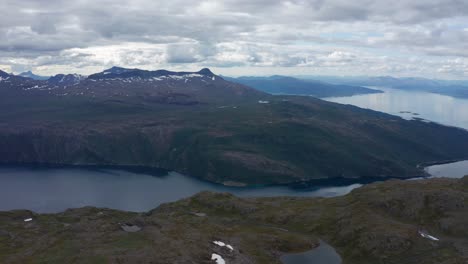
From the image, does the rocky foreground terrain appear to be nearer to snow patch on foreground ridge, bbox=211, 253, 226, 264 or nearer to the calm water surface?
snow patch on foreground ridge, bbox=211, 253, 226, 264

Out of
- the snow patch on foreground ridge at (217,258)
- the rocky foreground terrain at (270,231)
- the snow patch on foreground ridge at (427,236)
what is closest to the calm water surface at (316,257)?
the rocky foreground terrain at (270,231)

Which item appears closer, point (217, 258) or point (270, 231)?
point (217, 258)

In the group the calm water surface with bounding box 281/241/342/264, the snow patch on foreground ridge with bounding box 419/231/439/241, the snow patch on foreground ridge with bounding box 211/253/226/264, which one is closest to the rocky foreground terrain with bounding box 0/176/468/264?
the snow patch on foreground ridge with bounding box 419/231/439/241

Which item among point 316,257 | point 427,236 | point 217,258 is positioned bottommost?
point 316,257

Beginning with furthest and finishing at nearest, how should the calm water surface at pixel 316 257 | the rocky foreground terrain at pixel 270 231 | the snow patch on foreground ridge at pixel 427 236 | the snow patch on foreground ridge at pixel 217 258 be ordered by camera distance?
the snow patch on foreground ridge at pixel 427 236, the calm water surface at pixel 316 257, the rocky foreground terrain at pixel 270 231, the snow patch on foreground ridge at pixel 217 258

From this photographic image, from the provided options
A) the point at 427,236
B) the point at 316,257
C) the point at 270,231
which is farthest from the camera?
the point at 270,231

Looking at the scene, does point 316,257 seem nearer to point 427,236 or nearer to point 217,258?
point 217,258

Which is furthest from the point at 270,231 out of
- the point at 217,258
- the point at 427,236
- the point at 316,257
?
the point at 427,236

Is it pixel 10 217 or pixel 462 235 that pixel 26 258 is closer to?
Answer: pixel 10 217

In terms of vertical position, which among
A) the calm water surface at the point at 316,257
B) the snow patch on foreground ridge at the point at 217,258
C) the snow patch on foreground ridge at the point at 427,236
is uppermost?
the snow patch on foreground ridge at the point at 427,236

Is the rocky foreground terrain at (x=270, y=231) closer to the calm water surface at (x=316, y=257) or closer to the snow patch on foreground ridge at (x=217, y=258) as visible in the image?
the snow patch on foreground ridge at (x=217, y=258)
